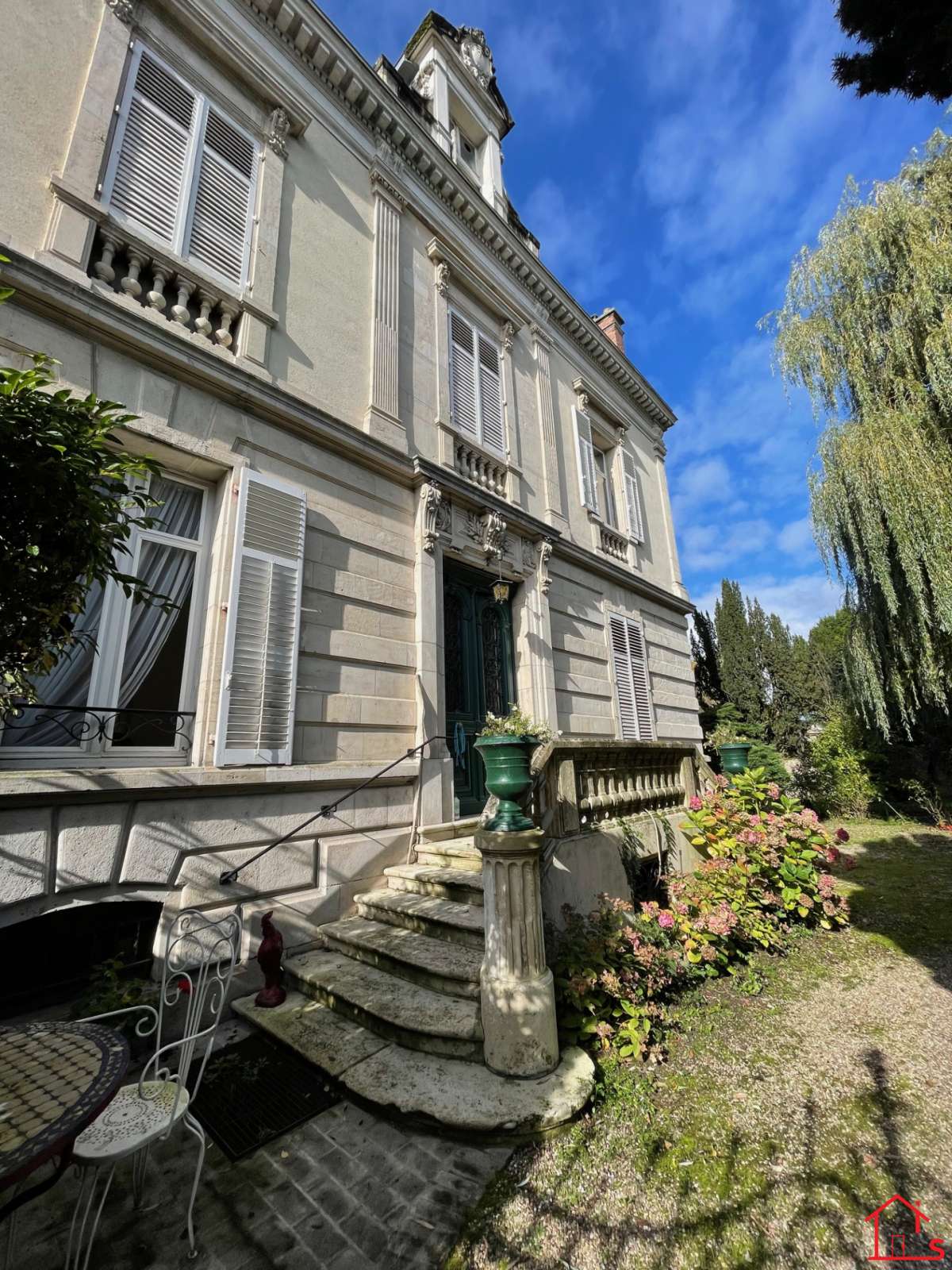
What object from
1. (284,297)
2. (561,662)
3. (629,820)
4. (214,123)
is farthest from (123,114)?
(629,820)

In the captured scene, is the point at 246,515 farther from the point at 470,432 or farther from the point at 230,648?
the point at 470,432

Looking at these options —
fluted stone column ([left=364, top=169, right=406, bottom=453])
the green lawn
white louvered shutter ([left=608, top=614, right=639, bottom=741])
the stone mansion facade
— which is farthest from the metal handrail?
white louvered shutter ([left=608, top=614, right=639, bottom=741])

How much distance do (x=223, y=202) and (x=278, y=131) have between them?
1456mm

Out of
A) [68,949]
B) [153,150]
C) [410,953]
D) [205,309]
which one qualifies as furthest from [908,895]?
[153,150]

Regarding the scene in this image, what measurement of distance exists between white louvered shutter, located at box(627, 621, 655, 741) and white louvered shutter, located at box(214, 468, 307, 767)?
21.8ft

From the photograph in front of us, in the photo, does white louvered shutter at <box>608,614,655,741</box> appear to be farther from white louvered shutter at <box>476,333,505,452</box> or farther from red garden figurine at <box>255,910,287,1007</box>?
red garden figurine at <box>255,910,287,1007</box>

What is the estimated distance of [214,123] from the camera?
5547mm

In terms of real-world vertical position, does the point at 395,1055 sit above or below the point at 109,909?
below

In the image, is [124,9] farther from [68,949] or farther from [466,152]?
[68,949]

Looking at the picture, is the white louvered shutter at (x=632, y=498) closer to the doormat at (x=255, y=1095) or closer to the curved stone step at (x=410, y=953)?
the curved stone step at (x=410, y=953)

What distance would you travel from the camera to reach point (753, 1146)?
250cm

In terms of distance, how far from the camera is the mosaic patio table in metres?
1.41

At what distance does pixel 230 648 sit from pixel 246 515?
1194 mm
